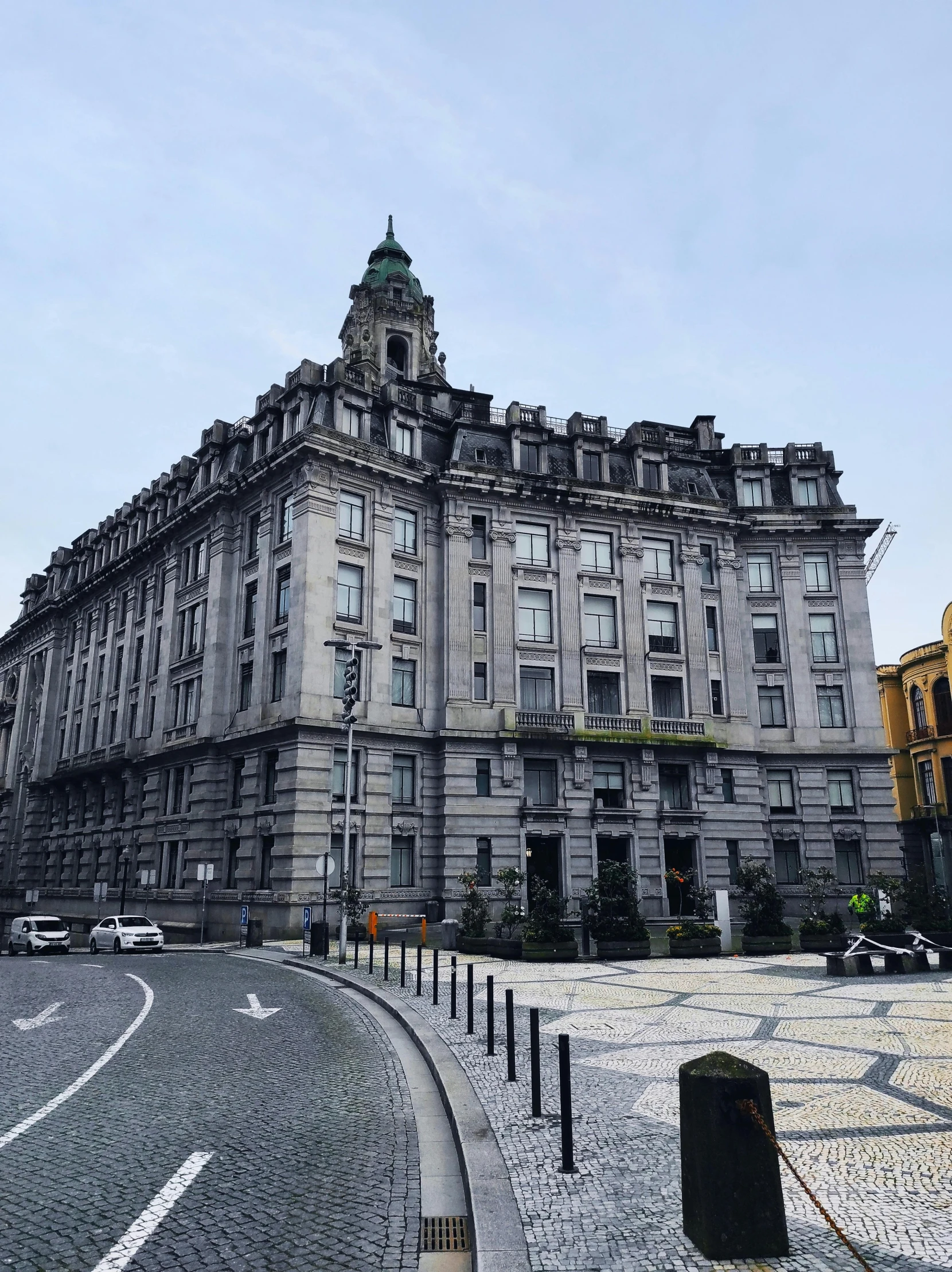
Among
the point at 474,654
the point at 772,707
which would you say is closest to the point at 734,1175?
the point at 474,654

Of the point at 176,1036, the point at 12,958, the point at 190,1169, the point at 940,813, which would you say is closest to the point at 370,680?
the point at 12,958

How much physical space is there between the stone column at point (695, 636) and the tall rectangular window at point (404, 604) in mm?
14298

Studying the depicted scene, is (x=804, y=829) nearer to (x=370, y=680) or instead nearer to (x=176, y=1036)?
(x=370, y=680)

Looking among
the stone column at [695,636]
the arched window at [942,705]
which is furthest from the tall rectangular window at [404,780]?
the arched window at [942,705]

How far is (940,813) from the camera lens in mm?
52438

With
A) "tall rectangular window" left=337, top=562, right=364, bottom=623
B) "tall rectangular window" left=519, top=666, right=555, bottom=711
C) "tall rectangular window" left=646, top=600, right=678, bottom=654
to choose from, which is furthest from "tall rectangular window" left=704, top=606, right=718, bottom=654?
"tall rectangular window" left=337, top=562, right=364, bottom=623

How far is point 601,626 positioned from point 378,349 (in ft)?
70.0

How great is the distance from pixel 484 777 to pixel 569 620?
8.96 m

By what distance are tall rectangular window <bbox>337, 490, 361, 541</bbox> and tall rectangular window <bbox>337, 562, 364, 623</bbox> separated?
A: 1495 millimetres

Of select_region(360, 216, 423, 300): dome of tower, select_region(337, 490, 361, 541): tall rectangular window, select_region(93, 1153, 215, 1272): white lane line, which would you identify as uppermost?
select_region(360, 216, 423, 300): dome of tower

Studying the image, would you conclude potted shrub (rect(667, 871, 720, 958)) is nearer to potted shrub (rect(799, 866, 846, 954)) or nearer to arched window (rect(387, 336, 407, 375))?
potted shrub (rect(799, 866, 846, 954))

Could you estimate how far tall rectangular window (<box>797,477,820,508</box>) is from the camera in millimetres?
49125

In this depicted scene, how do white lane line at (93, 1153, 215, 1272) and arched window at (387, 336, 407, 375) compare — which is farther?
arched window at (387, 336, 407, 375)

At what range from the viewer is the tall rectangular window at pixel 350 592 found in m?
39.3
